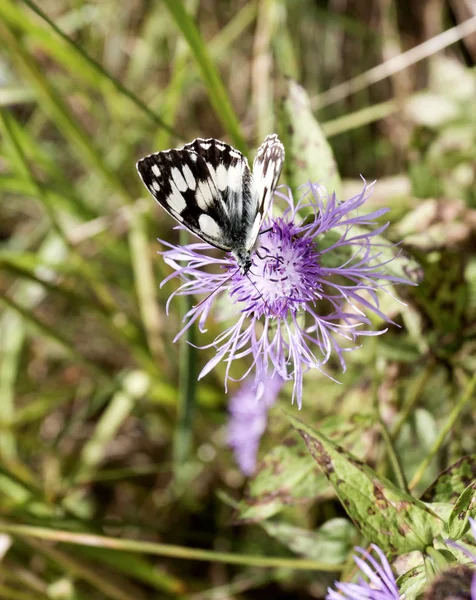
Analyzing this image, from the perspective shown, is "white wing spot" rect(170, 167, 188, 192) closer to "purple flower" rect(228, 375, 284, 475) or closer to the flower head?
the flower head

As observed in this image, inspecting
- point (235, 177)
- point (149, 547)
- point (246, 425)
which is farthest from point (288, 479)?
point (246, 425)

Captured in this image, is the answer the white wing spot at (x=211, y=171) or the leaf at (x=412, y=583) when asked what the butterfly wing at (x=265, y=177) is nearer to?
the white wing spot at (x=211, y=171)

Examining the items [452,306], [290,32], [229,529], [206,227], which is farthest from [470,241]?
[290,32]

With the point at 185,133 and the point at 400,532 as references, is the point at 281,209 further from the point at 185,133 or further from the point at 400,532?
the point at 185,133

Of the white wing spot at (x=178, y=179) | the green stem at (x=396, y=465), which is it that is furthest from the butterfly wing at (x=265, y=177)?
the green stem at (x=396, y=465)

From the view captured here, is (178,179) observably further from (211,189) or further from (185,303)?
(185,303)

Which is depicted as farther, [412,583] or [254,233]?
[254,233]

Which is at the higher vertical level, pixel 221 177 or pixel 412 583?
pixel 221 177
